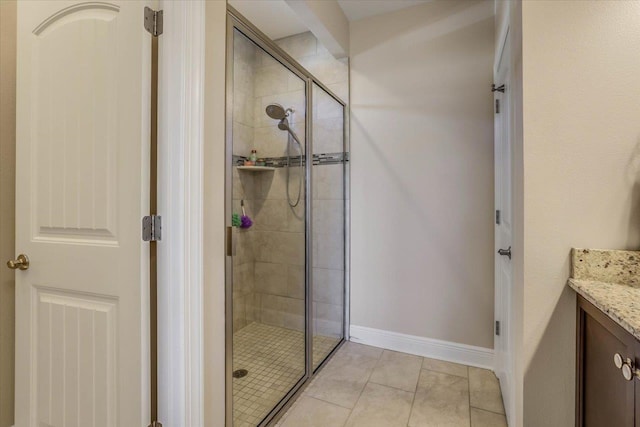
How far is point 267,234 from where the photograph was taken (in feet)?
6.38

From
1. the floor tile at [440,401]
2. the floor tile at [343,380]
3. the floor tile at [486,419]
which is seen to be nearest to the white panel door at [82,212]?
the floor tile at [343,380]

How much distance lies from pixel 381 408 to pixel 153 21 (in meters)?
2.13

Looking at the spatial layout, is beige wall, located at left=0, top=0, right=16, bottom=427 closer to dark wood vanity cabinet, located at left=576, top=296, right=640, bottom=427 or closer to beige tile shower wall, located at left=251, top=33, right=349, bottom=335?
beige tile shower wall, located at left=251, top=33, right=349, bottom=335

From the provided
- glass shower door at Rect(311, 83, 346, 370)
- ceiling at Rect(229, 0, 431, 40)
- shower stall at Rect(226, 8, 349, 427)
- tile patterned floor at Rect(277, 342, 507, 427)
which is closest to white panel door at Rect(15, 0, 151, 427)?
shower stall at Rect(226, 8, 349, 427)

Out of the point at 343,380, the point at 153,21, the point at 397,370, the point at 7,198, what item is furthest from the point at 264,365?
the point at 153,21

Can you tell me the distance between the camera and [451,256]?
220 centimetres

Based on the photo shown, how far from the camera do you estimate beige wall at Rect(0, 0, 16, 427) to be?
1.34m

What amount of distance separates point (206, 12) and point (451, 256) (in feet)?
6.83

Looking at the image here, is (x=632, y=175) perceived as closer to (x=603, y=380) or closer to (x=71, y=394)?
(x=603, y=380)

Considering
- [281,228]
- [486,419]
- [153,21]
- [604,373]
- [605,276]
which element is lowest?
[486,419]

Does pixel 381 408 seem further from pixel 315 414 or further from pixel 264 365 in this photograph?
pixel 264 365

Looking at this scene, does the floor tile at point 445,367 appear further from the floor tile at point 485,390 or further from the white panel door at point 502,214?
the white panel door at point 502,214

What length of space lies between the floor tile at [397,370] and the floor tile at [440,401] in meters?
0.06

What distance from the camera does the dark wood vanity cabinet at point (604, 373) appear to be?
28.0 inches
